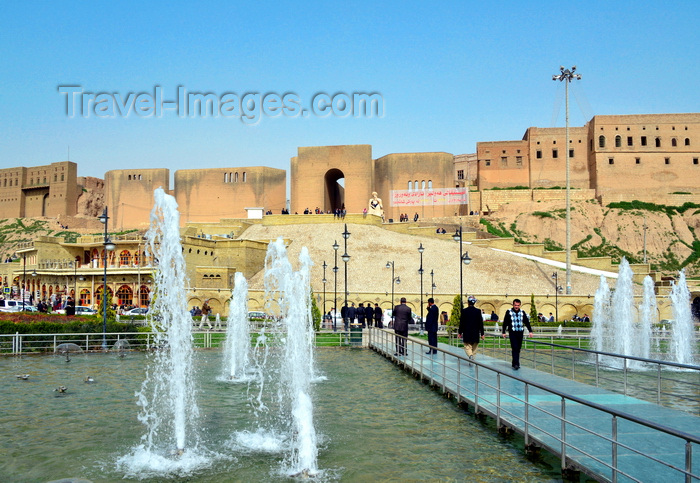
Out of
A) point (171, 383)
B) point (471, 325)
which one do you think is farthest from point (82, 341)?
point (471, 325)

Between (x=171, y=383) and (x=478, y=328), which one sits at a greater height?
(x=478, y=328)

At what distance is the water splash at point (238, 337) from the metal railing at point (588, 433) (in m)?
6.28

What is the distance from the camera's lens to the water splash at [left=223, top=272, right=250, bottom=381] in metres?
15.2

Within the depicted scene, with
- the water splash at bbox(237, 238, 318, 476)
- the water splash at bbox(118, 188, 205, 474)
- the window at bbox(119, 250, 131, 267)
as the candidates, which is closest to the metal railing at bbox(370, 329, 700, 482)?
the water splash at bbox(237, 238, 318, 476)

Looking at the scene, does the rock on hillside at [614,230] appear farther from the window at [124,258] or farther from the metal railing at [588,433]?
the metal railing at [588,433]

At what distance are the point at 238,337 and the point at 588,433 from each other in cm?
1096

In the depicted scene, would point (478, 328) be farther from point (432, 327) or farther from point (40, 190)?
point (40, 190)

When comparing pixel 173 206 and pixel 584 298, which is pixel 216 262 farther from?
pixel 173 206

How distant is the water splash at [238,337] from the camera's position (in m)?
15.2

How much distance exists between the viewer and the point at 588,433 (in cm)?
705

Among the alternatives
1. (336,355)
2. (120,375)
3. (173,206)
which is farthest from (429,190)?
(173,206)

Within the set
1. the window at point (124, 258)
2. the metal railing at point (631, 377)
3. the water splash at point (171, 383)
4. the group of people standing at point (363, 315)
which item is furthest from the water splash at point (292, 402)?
the window at point (124, 258)

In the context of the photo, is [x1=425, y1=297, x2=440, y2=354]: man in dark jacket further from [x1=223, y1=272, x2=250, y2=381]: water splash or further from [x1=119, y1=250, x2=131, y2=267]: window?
[x1=119, y1=250, x2=131, y2=267]: window

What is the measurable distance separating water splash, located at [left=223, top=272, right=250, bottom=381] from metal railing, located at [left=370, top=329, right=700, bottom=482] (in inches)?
247
